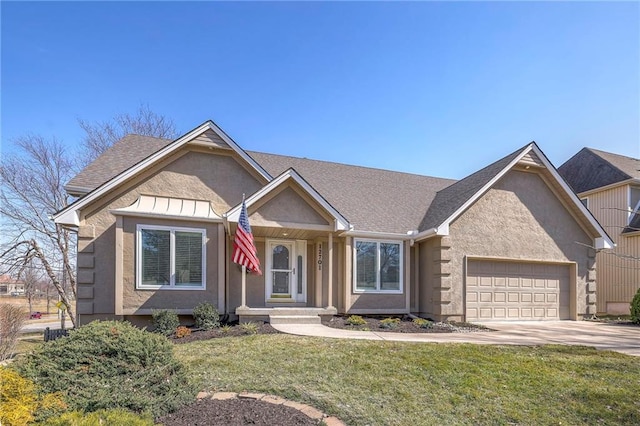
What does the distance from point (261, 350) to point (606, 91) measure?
30.5ft

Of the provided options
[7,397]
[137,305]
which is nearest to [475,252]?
[137,305]

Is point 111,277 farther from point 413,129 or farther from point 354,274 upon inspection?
point 413,129

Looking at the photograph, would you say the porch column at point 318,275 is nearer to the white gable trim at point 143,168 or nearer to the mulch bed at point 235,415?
the white gable trim at point 143,168

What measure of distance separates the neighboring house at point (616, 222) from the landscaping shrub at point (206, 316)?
17901mm

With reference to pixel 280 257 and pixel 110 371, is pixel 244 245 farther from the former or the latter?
pixel 110 371

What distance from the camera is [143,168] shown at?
11.6 m

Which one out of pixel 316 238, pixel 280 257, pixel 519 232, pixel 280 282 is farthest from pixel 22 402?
pixel 519 232

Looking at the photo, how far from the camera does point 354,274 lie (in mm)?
13234

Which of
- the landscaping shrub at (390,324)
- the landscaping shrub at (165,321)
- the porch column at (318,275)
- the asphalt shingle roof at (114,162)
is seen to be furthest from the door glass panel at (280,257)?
the asphalt shingle roof at (114,162)

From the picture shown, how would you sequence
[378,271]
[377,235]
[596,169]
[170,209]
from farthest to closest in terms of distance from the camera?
[596,169]
[378,271]
[377,235]
[170,209]

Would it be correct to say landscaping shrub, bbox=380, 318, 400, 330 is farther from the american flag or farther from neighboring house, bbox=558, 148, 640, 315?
neighboring house, bbox=558, 148, 640, 315

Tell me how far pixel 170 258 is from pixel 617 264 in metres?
20.9

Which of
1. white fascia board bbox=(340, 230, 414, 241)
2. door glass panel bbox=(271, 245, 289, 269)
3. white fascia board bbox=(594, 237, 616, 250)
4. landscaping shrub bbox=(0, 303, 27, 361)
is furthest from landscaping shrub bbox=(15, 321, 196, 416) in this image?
white fascia board bbox=(594, 237, 616, 250)

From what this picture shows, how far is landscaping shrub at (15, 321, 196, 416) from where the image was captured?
14.0 feet
